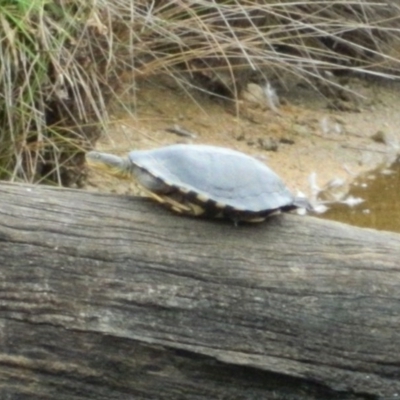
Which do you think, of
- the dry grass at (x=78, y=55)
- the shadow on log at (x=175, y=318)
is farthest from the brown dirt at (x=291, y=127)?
the shadow on log at (x=175, y=318)

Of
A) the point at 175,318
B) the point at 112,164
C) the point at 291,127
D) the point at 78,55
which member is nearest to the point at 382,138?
the point at 291,127

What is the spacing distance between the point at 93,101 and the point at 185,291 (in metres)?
1.61

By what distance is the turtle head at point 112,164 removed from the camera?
2.31m

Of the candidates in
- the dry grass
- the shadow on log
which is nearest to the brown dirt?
the dry grass

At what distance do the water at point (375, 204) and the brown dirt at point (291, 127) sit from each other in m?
0.08

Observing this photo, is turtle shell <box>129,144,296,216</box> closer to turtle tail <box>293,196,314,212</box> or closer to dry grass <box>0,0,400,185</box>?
turtle tail <box>293,196,314,212</box>

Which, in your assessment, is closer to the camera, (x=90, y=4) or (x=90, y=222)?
(x=90, y=222)

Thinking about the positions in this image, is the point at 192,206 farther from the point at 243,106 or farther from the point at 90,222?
the point at 243,106

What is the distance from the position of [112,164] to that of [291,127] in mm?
3027

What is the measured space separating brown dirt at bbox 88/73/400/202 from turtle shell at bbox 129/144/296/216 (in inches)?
82.9

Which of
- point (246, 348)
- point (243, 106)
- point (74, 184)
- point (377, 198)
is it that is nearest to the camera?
point (246, 348)

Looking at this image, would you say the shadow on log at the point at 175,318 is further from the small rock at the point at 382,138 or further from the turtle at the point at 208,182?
the small rock at the point at 382,138

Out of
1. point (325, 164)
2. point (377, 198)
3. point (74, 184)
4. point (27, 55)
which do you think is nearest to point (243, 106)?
point (325, 164)

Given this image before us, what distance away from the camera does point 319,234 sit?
2309 mm
